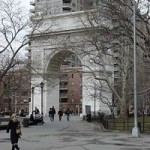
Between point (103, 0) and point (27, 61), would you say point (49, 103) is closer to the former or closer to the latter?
point (27, 61)

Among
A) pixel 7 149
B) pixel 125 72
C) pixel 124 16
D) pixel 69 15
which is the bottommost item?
pixel 7 149

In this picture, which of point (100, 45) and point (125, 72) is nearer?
point (100, 45)

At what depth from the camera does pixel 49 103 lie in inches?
2707

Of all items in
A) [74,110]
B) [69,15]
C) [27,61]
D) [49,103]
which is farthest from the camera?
[74,110]

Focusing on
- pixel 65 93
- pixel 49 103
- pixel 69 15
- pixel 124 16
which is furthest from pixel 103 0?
pixel 65 93

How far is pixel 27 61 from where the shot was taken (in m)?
40.8

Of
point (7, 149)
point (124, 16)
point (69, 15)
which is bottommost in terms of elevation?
point (7, 149)

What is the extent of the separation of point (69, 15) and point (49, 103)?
14.5 metres

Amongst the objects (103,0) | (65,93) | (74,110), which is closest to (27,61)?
(103,0)

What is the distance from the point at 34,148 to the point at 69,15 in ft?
147

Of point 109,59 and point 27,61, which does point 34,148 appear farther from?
point 109,59

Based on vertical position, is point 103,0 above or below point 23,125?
above

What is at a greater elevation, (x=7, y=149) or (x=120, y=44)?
(x=120, y=44)

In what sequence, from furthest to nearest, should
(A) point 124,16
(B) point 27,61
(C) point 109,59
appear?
(C) point 109,59 → (B) point 27,61 → (A) point 124,16
